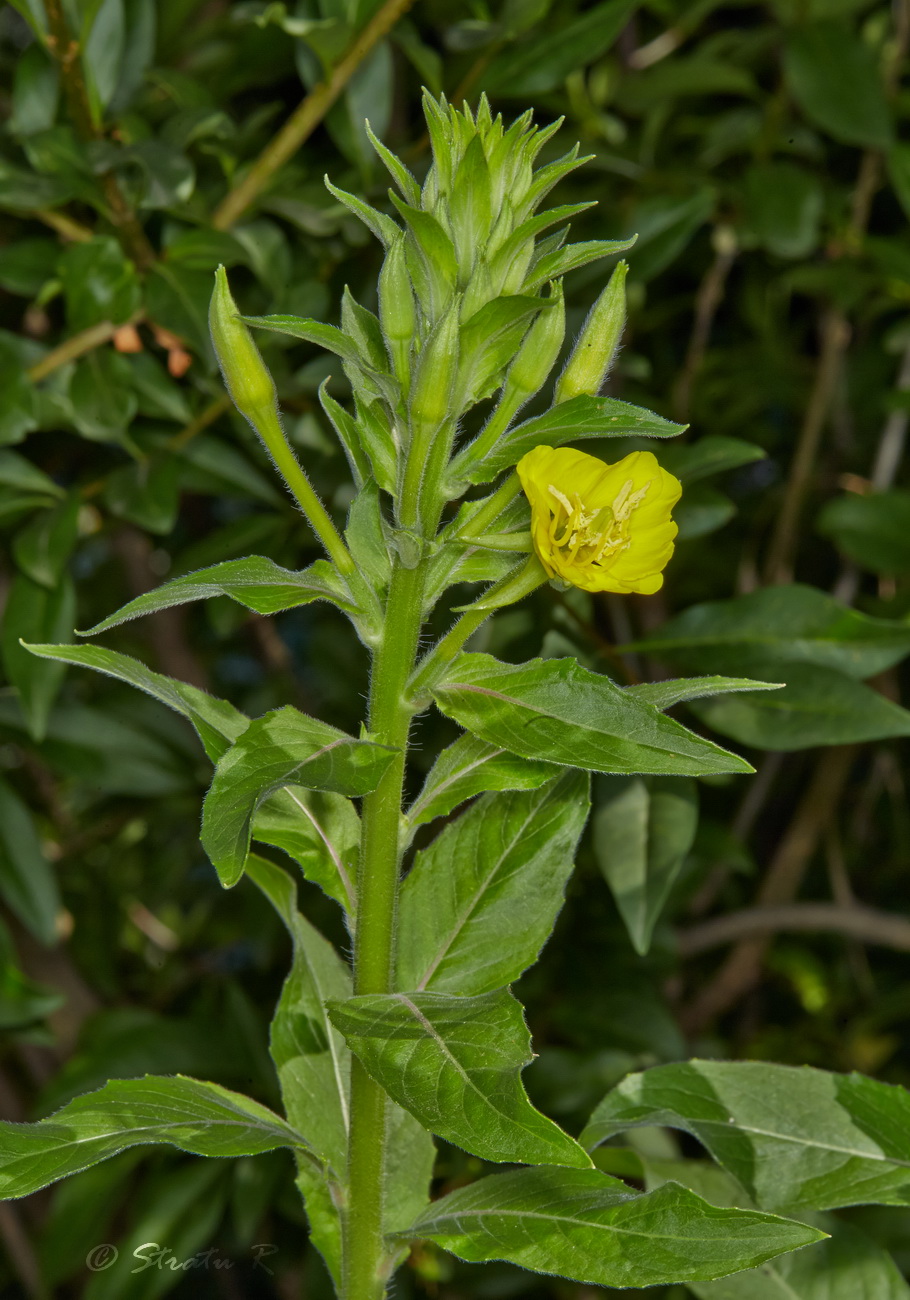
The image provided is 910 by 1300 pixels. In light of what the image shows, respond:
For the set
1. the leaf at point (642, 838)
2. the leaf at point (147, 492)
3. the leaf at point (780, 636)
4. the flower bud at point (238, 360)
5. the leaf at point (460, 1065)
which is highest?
the flower bud at point (238, 360)

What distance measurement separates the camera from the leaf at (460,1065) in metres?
0.56

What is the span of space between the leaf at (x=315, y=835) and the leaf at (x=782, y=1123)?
0.24 m

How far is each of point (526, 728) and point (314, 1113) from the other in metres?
0.32

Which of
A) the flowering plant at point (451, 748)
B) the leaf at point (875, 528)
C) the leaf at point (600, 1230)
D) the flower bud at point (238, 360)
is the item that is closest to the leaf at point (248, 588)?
the flowering plant at point (451, 748)

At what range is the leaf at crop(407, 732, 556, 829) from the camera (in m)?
0.69

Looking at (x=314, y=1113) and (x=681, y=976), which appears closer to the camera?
(x=314, y=1113)

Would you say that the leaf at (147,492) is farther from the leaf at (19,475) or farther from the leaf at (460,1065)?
the leaf at (460,1065)

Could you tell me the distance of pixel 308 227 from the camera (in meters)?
1.07

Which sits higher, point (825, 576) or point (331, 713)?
point (331, 713)

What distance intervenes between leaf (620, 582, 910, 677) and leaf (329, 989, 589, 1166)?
50 cm

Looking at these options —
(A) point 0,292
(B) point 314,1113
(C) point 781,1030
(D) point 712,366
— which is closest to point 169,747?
(A) point 0,292

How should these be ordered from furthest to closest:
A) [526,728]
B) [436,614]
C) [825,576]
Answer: [825,576], [436,614], [526,728]

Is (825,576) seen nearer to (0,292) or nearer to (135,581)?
(135,581)

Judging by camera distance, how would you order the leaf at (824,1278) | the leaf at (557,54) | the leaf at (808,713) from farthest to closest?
the leaf at (557,54) < the leaf at (808,713) < the leaf at (824,1278)
